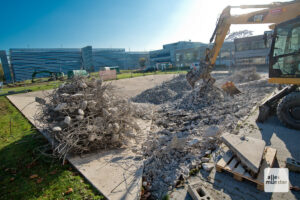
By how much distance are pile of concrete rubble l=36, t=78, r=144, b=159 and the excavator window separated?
491cm

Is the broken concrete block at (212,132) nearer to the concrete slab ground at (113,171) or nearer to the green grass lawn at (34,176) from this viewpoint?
the concrete slab ground at (113,171)

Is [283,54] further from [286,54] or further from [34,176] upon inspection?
[34,176]

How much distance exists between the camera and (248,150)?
2.94m

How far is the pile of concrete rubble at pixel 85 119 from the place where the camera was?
12.7ft

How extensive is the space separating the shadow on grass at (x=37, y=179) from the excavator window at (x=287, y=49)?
19.2 ft

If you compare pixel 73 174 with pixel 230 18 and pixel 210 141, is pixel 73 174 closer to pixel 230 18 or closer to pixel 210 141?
pixel 210 141

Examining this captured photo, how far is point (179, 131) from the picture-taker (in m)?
5.18

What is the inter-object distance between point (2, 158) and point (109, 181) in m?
3.33

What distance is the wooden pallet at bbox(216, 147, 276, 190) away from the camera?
2555mm

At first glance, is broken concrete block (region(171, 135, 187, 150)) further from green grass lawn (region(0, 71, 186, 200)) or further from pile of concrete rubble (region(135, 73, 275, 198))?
green grass lawn (region(0, 71, 186, 200))

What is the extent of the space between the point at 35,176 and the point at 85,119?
61.1 inches

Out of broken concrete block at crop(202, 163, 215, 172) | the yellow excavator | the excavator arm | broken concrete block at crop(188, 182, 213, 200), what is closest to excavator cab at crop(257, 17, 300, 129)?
the yellow excavator

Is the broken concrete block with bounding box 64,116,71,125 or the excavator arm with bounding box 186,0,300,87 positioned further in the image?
the excavator arm with bounding box 186,0,300,87

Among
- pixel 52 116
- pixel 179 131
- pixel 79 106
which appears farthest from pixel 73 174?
pixel 179 131
